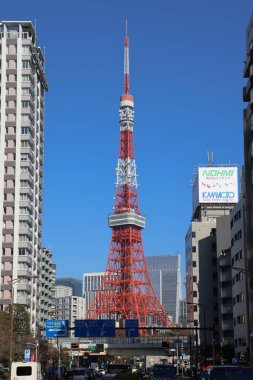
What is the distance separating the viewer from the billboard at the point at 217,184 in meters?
163

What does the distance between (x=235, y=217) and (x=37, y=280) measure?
45.6 metres

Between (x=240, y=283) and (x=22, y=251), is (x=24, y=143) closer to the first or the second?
(x=22, y=251)

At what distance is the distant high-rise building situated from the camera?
12400cm

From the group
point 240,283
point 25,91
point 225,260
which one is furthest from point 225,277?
point 25,91

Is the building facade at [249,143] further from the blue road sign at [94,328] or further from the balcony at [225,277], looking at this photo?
the balcony at [225,277]

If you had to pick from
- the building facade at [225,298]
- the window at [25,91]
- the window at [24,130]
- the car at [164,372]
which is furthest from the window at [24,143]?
the car at [164,372]

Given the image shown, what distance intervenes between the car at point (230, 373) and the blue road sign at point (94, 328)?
2267 inches

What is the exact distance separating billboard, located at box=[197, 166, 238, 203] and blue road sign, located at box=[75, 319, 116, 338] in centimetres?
8405

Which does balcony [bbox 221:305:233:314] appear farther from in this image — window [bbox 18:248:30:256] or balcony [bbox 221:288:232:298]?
window [bbox 18:248:30:256]

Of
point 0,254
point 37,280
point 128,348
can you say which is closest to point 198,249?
point 128,348

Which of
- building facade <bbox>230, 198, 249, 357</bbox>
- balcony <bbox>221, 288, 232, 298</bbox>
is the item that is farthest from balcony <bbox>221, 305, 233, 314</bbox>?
building facade <bbox>230, 198, 249, 357</bbox>

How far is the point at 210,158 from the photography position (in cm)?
17688

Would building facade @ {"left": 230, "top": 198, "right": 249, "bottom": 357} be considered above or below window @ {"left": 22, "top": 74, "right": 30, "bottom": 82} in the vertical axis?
below

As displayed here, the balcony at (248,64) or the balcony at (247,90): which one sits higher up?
the balcony at (248,64)
